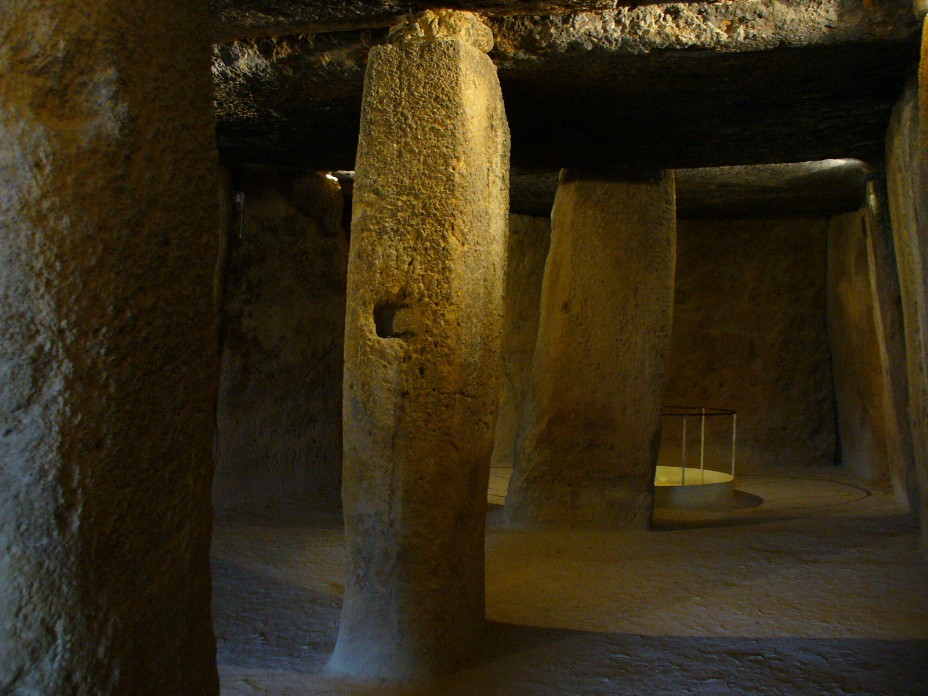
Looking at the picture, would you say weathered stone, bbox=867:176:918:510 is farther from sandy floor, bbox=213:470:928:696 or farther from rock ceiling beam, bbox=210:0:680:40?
rock ceiling beam, bbox=210:0:680:40

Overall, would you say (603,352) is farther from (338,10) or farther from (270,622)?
(338,10)

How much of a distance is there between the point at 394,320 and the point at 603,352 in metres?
2.53

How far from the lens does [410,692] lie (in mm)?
2785

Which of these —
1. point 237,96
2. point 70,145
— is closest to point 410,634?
point 70,145

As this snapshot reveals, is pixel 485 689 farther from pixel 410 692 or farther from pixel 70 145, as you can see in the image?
pixel 70 145

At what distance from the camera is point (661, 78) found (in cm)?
347

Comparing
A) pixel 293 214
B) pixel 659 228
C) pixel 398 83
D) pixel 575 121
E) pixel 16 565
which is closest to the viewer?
pixel 16 565

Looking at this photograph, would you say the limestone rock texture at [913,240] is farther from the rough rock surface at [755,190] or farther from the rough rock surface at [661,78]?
the rough rock surface at [755,190]

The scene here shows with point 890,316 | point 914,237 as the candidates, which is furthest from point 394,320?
point 890,316

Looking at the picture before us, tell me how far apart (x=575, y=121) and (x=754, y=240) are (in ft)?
17.1

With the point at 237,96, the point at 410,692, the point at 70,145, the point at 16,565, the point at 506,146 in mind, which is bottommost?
the point at 410,692

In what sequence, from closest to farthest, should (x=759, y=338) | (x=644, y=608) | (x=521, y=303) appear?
(x=644, y=608) → (x=521, y=303) → (x=759, y=338)

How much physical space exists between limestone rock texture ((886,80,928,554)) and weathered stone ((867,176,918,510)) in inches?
40.6

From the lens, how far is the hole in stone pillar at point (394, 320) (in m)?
2.93
